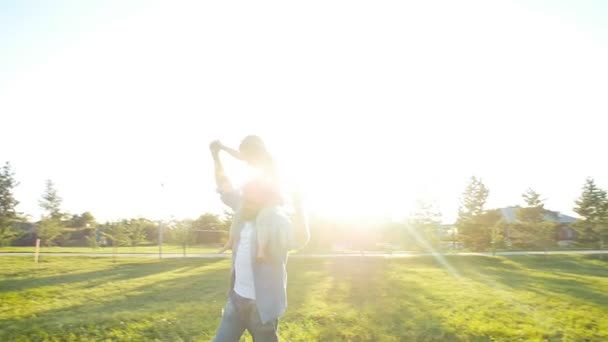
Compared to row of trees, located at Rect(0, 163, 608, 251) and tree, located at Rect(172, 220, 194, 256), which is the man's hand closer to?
row of trees, located at Rect(0, 163, 608, 251)

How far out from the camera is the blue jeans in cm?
291

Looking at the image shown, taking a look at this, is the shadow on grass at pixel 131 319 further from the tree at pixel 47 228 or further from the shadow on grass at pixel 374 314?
the tree at pixel 47 228

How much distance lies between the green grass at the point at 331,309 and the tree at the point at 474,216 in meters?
17.6

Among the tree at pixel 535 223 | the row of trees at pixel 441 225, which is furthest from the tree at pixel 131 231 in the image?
the tree at pixel 535 223

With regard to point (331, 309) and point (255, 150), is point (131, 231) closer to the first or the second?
point (331, 309)

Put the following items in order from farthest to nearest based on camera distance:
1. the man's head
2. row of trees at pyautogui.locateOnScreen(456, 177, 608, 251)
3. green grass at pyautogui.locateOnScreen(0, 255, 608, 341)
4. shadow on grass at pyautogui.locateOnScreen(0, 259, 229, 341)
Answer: row of trees at pyautogui.locateOnScreen(456, 177, 608, 251), green grass at pyautogui.locateOnScreen(0, 255, 608, 341), shadow on grass at pyautogui.locateOnScreen(0, 259, 229, 341), the man's head

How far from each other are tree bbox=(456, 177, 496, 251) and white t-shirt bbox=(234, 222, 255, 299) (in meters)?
33.7

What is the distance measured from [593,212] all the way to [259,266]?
3972cm

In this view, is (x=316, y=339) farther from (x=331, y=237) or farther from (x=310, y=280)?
(x=331, y=237)

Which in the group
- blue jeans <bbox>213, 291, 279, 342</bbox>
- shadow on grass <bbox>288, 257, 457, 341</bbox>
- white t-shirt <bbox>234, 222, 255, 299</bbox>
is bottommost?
shadow on grass <bbox>288, 257, 457, 341</bbox>

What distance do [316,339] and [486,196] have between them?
29579 millimetres

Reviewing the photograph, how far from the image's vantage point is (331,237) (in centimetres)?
4041

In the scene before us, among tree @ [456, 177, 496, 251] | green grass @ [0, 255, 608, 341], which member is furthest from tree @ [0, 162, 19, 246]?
tree @ [456, 177, 496, 251]

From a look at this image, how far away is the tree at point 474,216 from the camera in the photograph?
111 feet
